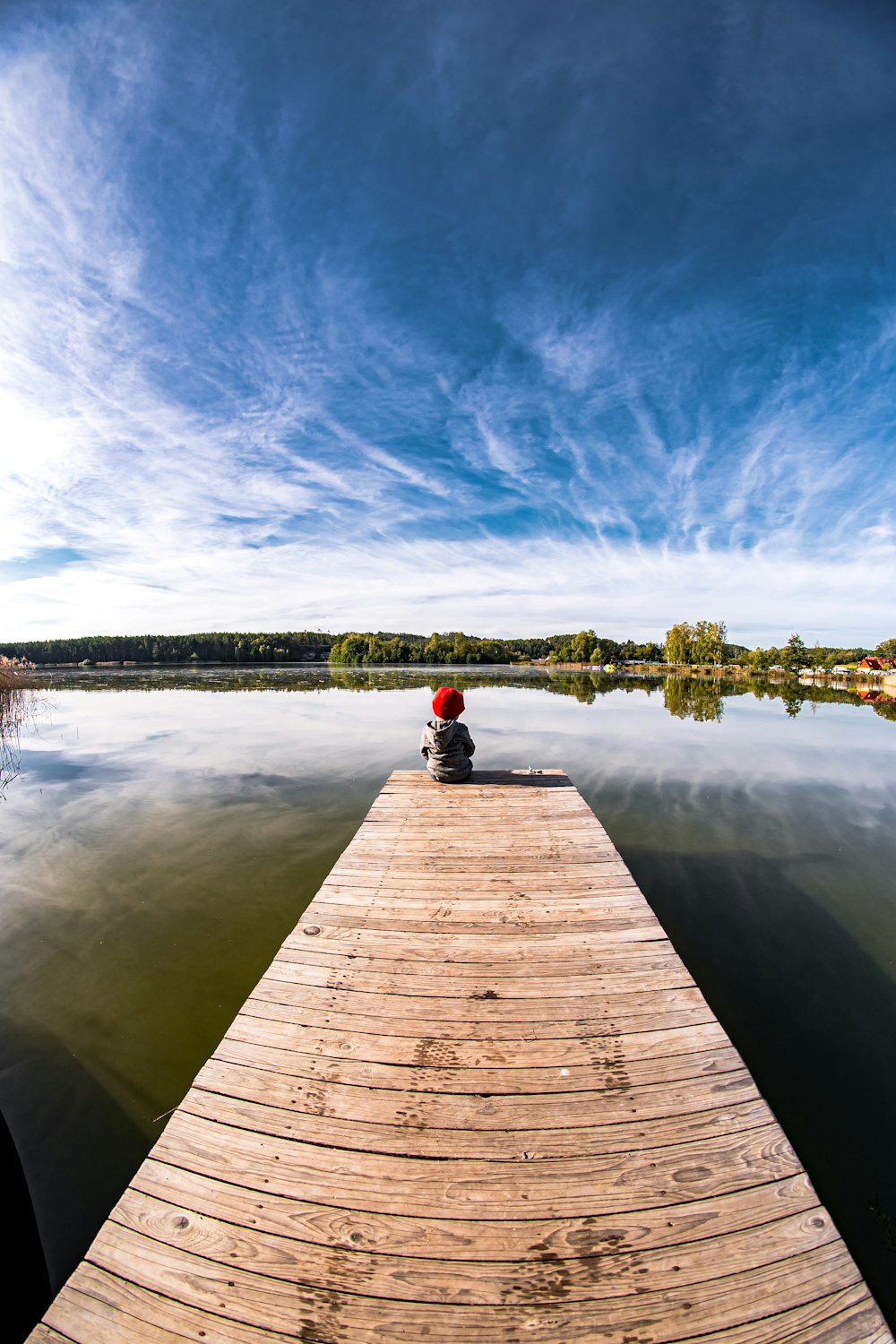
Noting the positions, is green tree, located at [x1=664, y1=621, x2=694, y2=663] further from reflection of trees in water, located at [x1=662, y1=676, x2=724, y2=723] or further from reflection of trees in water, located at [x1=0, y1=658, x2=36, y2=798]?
reflection of trees in water, located at [x1=0, y1=658, x2=36, y2=798]

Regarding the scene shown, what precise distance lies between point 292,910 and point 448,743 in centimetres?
305

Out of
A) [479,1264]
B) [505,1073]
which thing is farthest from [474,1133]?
[479,1264]

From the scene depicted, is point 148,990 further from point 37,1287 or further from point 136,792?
point 136,792

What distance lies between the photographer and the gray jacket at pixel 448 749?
299 inches

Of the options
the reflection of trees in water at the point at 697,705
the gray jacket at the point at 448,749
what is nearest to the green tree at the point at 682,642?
the reflection of trees in water at the point at 697,705

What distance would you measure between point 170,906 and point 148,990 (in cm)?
150

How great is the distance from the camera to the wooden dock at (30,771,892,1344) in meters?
1.73

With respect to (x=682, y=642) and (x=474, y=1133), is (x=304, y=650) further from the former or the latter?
(x=474, y=1133)

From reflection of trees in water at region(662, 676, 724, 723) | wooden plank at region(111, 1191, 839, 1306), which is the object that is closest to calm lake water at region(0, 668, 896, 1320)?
wooden plank at region(111, 1191, 839, 1306)

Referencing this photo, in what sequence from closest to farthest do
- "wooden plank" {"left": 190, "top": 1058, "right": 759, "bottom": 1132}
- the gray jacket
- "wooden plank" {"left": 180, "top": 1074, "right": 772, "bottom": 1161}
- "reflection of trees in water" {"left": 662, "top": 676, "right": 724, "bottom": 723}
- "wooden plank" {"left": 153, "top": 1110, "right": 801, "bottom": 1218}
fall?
"wooden plank" {"left": 153, "top": 1110, "right": 801, "bottom": 1218}
"wooden plank" {"left": 180, "top": 1074, "right": 772, "bottom": 1161}
"wooden plank" {"left": 190, "top": 1058, "right": 759, "bottom": 1132}
the gray jacket
"reflection of trees in water" {"left": 662, "top": 676, "right": 724, "bottom": 723}

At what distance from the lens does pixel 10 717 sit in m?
19.7

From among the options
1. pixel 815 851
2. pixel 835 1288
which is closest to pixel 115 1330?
pixel 835 1288

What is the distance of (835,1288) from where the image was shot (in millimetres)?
1799

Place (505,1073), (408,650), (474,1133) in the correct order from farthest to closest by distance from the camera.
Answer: (408,650), (505,1073), (474,1133)
